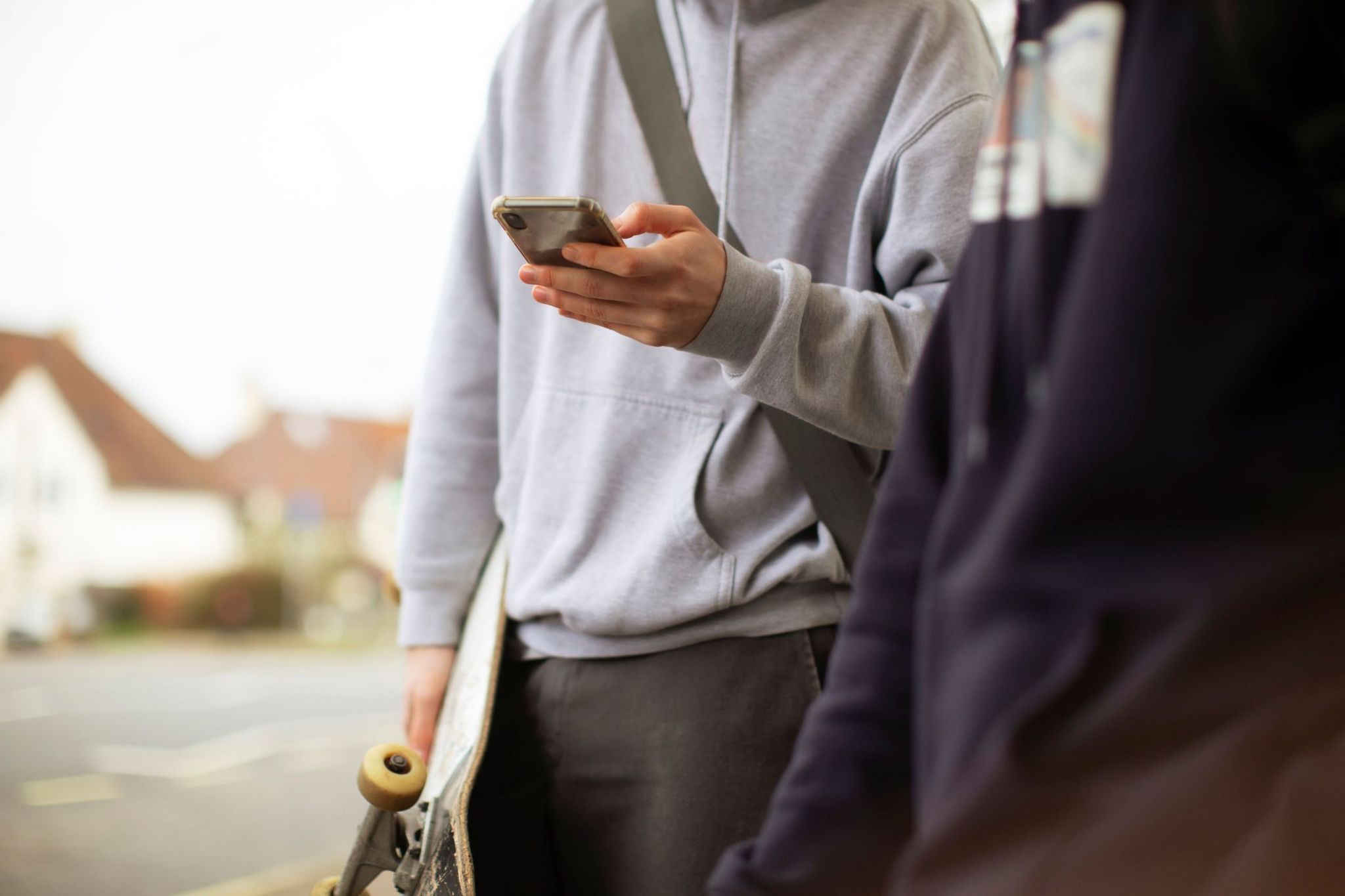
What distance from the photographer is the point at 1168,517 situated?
30cm

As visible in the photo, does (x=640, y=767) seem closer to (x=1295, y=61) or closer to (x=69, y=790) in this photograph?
(x=1295, y=61)

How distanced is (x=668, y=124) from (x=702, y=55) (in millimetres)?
94

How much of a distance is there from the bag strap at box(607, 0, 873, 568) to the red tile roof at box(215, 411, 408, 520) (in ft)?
11.9

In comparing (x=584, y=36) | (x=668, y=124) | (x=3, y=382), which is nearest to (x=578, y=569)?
(x=668, y=124)

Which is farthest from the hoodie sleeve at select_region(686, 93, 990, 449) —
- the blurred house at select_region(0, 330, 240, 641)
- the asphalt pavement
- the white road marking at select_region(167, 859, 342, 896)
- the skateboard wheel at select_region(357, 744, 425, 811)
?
the blurred house at select_region(0, 330, 240, 641)

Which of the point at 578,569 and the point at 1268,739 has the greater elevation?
the point at 1268,739

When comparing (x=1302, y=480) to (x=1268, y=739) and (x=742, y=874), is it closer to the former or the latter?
(x=1268, y=739)

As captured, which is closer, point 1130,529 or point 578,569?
point 1130,529

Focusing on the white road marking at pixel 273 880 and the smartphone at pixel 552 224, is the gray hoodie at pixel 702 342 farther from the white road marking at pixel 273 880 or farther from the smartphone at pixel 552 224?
the white road marking at pixel 273 880

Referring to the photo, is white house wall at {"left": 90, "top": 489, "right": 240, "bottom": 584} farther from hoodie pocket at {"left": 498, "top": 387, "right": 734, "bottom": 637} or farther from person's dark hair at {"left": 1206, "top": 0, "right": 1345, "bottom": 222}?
person's dark hair at {"left": 1206, "top": 0, "right": 1345, "bottom": 222}

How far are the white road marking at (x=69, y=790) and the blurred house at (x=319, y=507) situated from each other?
1.35m

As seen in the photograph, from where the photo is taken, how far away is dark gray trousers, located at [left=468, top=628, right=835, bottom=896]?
80 cm

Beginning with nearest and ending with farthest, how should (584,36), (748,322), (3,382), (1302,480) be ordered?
(1302,480) → (748,322) → (584,36) → (3,382)

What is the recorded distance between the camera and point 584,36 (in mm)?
974
